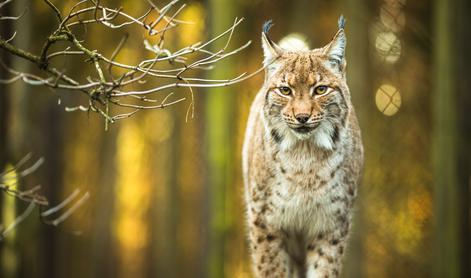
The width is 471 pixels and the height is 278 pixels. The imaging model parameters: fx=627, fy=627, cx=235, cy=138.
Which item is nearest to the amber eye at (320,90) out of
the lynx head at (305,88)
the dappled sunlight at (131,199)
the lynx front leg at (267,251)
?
the lynx head at (305,88)

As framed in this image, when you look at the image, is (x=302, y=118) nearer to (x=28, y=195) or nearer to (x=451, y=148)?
(x=28, y=195)

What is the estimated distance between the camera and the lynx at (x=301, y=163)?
2678 mm

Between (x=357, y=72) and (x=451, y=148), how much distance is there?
0.97 meters

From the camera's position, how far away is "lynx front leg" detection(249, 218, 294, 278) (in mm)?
3430

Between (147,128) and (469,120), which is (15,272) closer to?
(469,120)

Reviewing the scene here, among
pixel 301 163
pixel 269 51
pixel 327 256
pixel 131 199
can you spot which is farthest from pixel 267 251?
pixel 131 199

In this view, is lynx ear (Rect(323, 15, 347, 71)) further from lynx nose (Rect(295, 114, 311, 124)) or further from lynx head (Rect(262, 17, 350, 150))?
lynx nose (Rect(295, 114, 311, 124))

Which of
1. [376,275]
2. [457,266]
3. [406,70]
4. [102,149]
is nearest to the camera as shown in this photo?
[457,266]

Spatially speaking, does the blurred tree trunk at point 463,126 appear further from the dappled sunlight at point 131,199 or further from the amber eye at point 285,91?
the dappled sunlight at point 131,199

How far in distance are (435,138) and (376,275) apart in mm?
2470

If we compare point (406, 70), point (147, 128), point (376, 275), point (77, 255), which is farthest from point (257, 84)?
point (77, 255)

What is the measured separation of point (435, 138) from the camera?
13.6 ft

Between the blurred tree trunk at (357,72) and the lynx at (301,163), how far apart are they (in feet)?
3.37

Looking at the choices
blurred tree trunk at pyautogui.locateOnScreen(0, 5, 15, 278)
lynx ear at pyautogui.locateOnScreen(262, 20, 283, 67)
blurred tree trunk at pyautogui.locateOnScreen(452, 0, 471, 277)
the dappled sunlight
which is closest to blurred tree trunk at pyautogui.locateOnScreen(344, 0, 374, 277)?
blurred tree trunk at pyautogui.locateOnScreen(452, 0, 471, 277)
